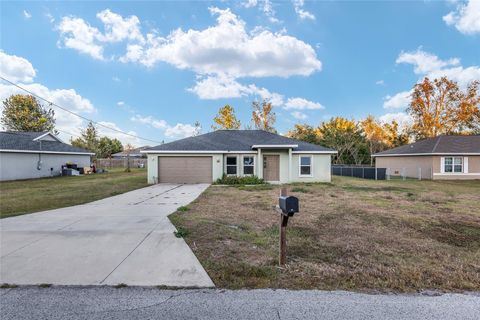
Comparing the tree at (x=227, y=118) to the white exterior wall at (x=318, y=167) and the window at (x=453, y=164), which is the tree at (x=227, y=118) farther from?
the window at (x=453, y=164)

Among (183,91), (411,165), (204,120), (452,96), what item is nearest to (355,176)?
(411,165)

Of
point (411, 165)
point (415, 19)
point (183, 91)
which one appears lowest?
point (411, 165)

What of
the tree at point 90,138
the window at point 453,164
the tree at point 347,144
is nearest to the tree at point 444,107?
the tree at point 347,144

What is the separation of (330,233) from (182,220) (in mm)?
3673

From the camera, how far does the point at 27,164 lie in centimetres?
2028

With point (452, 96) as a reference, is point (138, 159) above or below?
below

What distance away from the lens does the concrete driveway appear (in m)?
3.41

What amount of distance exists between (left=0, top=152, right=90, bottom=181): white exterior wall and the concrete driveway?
637 inches

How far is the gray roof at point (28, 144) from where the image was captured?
19.7 meters

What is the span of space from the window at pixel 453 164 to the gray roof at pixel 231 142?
1140cm

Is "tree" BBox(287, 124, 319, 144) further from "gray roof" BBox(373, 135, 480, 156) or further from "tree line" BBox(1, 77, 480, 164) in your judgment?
"gray roof" BBox(373, 135, 480, 156)

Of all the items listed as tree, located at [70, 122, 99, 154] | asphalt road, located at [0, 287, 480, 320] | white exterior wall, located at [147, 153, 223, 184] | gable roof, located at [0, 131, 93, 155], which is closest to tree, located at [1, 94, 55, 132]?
tree, located at [70, 122, 99, 154]

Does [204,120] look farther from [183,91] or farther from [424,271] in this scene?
[424,271]

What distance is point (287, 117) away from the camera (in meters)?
41.1
